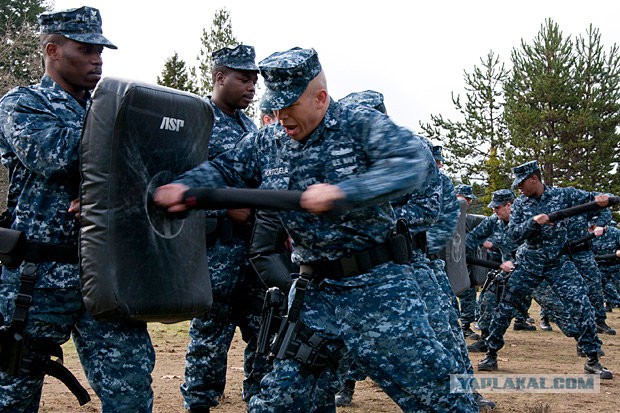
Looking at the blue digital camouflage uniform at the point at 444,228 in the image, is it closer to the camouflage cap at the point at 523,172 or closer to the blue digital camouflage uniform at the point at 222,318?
the blue digital camouflage uniform at the point at 222,318

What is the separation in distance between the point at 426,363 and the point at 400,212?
7.14ft

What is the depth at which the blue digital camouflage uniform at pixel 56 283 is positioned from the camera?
13.9 feet

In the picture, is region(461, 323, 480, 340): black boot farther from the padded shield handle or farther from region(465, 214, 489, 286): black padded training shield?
the padded shield handle

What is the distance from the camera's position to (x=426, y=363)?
3869mm

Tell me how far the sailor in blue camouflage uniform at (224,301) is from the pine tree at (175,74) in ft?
116

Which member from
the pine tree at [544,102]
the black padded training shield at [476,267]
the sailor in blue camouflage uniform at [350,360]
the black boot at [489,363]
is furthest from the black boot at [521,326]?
the pine tree at [544,102]

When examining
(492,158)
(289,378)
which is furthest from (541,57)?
(289,378)

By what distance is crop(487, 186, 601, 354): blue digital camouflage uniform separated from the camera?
32.3 feet

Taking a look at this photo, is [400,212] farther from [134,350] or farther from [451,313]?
[134,350]

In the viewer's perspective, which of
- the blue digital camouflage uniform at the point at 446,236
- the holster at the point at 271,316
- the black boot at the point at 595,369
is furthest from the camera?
the black boot at the point at 595,369

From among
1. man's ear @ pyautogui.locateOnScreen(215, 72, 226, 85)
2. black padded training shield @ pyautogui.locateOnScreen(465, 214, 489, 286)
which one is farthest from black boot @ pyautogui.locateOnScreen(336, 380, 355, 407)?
black padded training shield @ pyautogui.locateOnScreen(465, 214, 489, 286)

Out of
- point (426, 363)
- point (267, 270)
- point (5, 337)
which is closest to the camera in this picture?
point (426, 363)

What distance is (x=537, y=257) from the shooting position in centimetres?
1017

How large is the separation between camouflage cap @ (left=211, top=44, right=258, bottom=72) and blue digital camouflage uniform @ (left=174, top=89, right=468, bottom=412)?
2323 millimetres
